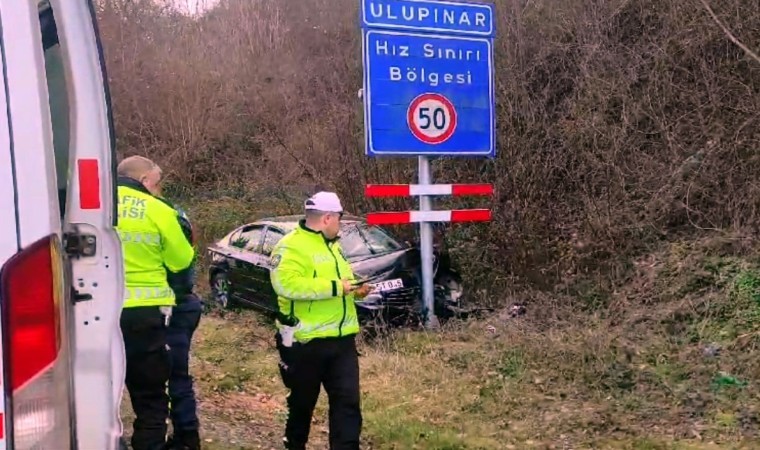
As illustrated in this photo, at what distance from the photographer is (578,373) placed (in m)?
6.97

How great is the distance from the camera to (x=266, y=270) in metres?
11.5

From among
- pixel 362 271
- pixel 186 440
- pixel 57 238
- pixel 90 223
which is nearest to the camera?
pixel 57 238

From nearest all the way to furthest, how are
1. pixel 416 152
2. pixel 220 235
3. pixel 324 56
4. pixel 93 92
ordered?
pixel 93 92, pixel 416 152, pixel 220 235, pixel 324 56

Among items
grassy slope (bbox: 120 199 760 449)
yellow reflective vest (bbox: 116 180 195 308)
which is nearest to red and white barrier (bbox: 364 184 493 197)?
grassy slope (bbox: 120 199 760 449)

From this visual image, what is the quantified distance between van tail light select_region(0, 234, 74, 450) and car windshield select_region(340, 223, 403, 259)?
871 cm

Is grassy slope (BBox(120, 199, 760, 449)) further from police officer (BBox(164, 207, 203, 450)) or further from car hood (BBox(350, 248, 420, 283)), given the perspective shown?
car hood (BBox(350, 248, 420, 283))

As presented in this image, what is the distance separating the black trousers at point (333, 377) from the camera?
15.0 feet

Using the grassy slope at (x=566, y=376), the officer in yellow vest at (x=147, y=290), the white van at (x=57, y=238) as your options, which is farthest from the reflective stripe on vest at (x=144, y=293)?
the white van at (x=57, y=238)

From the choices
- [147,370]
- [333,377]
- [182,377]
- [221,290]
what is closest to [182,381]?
[182,377]

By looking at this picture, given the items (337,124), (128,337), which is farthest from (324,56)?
(128,337)

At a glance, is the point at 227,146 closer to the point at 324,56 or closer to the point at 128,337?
the point at 324,56

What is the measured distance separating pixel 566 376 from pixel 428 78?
4.32 meters

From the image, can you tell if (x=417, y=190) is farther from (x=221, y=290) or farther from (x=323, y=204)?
(x=323, y=204)

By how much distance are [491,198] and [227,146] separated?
12.9 meters
